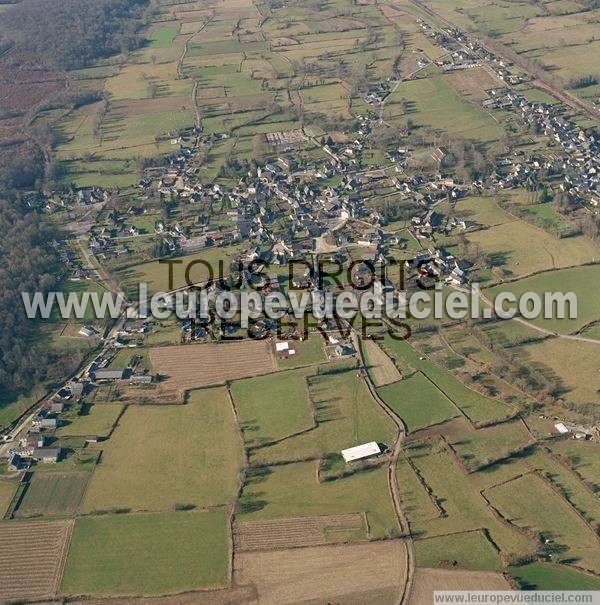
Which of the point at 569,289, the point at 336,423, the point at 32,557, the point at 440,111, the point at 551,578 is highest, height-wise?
the point at 440,111

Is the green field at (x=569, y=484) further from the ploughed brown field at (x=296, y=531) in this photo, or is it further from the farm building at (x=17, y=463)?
the farm building at (x=17, y=463)

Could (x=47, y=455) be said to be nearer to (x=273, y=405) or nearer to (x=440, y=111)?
(x=273, y=405)

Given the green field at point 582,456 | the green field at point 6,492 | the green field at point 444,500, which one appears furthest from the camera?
the green field at point 582,456

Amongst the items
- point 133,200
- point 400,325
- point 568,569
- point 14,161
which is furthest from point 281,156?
point 568,569

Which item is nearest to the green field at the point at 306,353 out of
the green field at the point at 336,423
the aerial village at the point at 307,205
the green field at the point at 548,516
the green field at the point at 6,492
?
the aerial village at the point at 307,205

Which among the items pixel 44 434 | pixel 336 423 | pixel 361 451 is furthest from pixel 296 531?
pixel 44 434

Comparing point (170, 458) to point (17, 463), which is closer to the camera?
point (17, 463)
